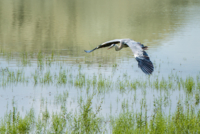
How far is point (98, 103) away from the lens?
1087cm

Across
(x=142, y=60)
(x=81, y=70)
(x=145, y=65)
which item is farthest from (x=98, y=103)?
(x=81, y=70)

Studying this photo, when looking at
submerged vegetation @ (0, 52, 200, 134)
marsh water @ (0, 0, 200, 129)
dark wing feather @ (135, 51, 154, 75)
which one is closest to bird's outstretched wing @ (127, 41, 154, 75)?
dark wing feather @ (135, 51, 154, 75)

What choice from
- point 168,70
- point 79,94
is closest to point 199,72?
point 168,70

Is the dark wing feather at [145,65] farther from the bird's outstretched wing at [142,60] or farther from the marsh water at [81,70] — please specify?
the marsh water at [81,70]

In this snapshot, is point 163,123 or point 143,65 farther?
point 163,123

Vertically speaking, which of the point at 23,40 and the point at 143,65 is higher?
the point at 23,40

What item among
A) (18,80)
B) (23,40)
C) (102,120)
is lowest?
(102,120)

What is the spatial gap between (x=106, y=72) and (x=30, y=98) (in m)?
4.83

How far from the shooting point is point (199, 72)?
15805 millimetres

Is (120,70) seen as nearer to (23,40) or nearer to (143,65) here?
(143,65)

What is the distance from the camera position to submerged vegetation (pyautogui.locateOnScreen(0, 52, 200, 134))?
7.81 metres

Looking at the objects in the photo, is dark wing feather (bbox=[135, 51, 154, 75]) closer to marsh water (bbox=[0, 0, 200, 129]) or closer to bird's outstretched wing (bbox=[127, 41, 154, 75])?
bird's outstretched wing (bbox=[127, 41, 154, 75])

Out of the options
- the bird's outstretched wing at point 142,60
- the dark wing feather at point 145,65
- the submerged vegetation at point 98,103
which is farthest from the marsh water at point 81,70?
the dark wing feather at point 145,65

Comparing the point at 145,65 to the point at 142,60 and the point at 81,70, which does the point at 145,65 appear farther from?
the point at 81,70
